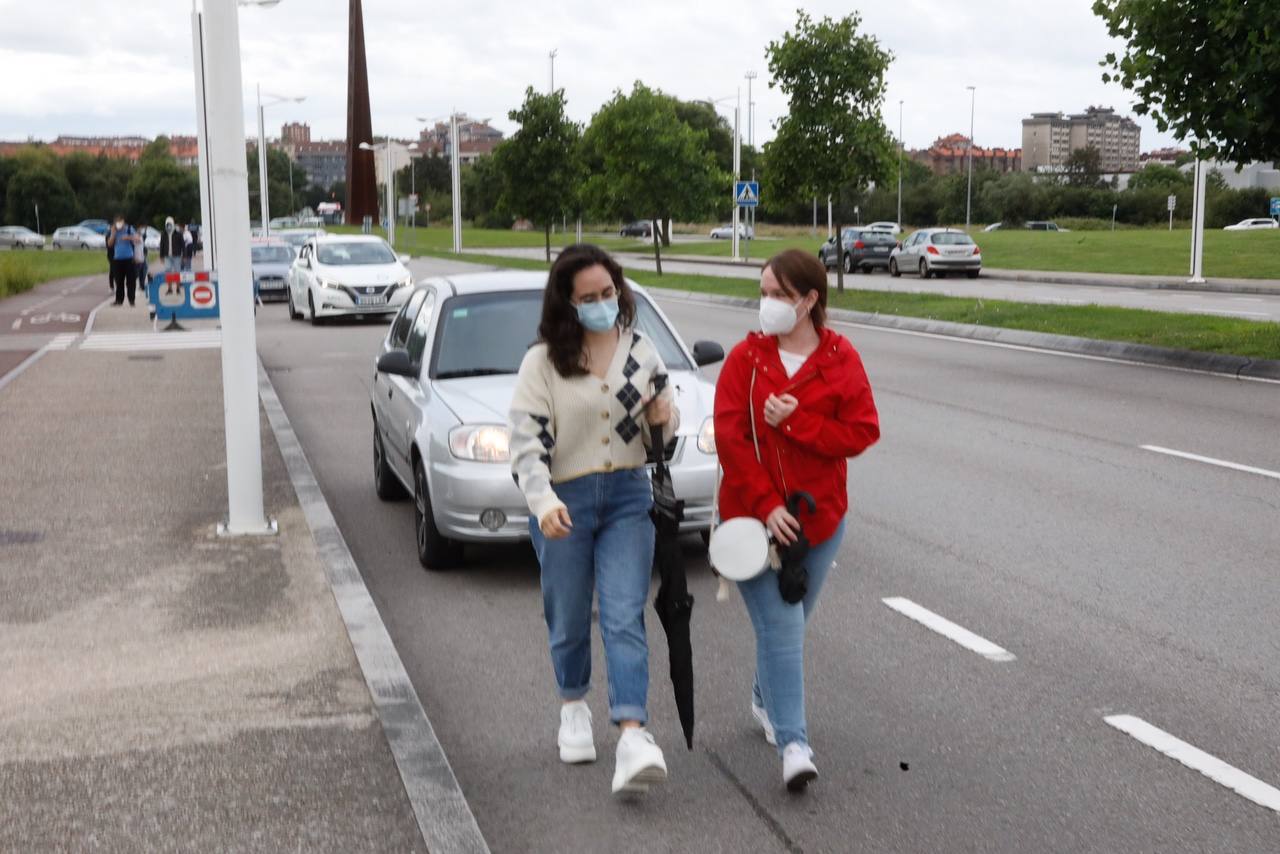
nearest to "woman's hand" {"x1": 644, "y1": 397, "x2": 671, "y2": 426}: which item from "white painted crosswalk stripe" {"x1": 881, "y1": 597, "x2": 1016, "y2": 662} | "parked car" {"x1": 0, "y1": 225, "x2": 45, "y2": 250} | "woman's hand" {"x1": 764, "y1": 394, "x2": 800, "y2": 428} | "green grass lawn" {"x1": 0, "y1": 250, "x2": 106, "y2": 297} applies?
"woman's hand" {"x1": 764, "y1": 394, "x2": 800, "y2": 428}

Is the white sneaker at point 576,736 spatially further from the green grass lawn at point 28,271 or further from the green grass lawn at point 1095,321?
the green grass lawn at point 28,271

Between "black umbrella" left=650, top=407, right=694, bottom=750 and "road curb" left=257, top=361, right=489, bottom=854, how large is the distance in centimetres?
73

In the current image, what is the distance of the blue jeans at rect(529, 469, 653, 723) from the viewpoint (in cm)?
466

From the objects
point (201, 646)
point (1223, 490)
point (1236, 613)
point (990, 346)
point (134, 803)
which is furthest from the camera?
point (990, 346)

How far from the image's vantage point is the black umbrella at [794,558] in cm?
445

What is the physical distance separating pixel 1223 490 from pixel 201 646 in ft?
21.8

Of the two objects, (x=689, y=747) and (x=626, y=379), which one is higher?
(x=626, y=379)

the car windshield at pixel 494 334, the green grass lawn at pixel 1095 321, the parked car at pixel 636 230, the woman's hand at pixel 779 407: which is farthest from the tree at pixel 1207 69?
the parked car at pixel 636 230

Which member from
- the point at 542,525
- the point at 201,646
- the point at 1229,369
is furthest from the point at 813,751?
the point at 1229,369

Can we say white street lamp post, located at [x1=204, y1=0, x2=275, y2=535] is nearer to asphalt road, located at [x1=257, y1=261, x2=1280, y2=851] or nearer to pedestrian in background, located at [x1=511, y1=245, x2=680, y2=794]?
asphalt road, located at [x1=257, y1=261, x2=1280, y2=851]

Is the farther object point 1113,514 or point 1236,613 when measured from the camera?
point 1113,514

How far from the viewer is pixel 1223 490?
9867 millimetres

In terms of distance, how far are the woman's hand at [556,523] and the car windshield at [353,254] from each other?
24193mm

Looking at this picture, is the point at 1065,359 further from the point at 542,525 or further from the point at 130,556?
the point at 542,525
